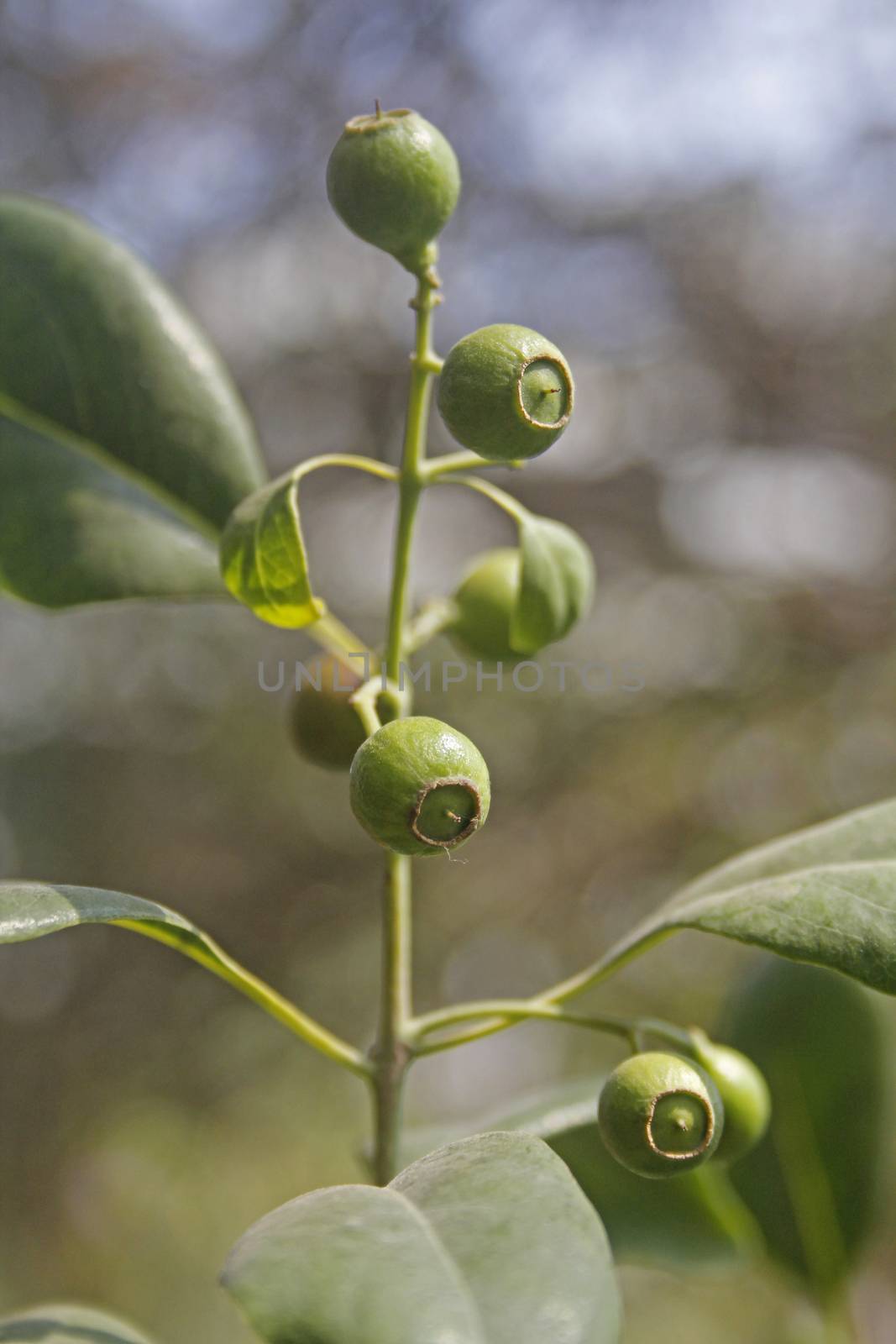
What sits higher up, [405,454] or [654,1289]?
[405,454]

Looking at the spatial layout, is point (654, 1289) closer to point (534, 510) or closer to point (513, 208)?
point (534, 510)

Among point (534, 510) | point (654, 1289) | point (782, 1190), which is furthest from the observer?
point (654, 1289)

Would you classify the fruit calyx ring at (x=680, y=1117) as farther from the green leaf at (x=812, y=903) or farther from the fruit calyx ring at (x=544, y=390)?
the fruit calyx ring at (x=544, y=390)

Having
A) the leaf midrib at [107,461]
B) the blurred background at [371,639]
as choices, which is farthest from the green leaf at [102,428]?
the blurred background at [371,639]

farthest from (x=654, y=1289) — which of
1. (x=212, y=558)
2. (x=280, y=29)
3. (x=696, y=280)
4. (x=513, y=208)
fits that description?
(x=280, y=29)

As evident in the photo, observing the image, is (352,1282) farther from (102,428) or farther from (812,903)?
(102,428)

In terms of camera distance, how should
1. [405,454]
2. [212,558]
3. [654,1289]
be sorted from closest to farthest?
1. [405,454]
2. [212,558]
3. [654,1289]

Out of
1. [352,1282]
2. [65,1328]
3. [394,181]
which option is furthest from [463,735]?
[65,1328]
